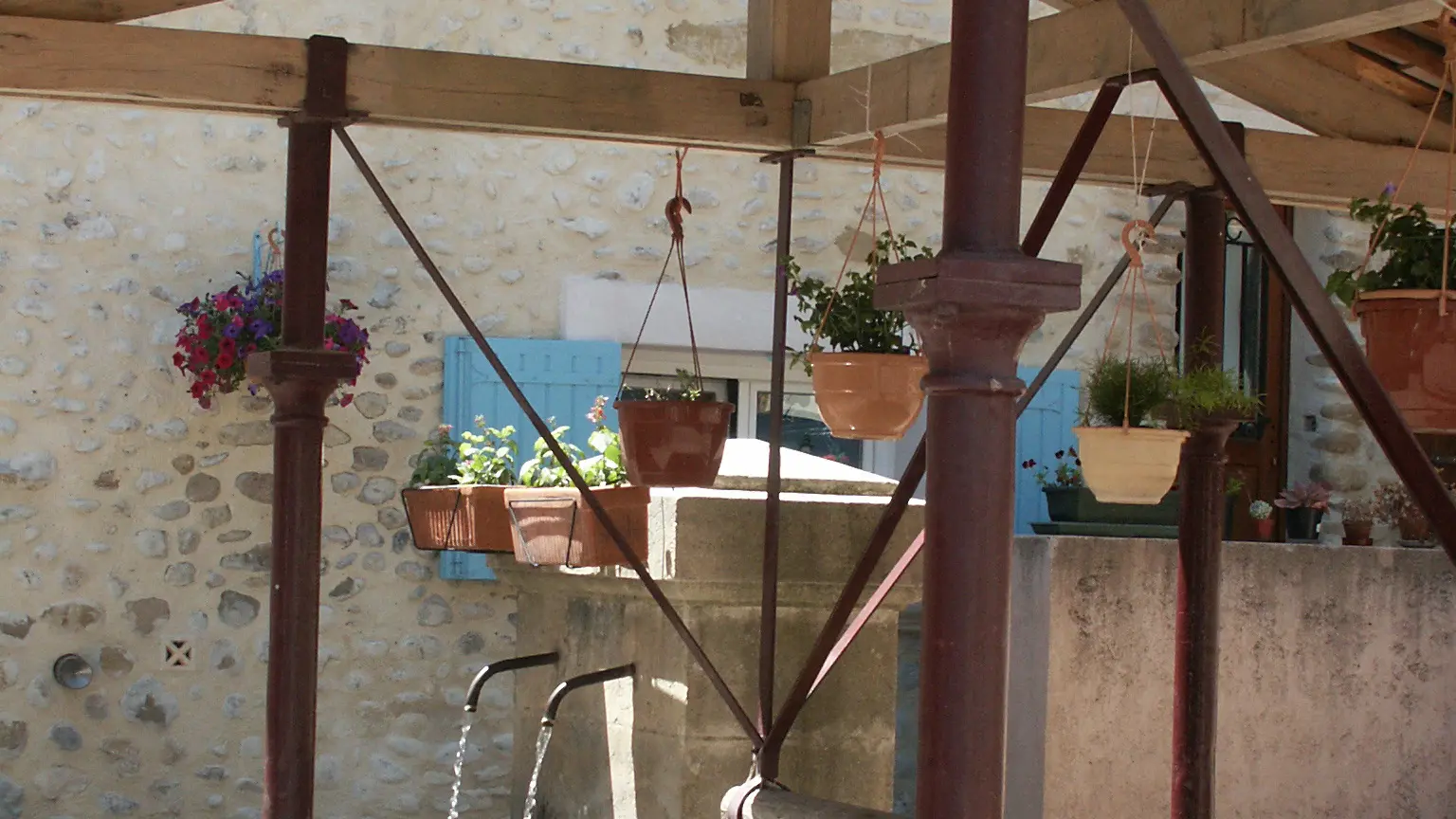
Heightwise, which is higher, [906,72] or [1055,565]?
[906,72]

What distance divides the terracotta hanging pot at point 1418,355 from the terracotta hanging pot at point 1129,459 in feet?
1.58

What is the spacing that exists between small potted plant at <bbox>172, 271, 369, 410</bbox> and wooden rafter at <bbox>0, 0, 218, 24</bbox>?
93.7 inches

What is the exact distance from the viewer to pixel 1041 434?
6.96 meters

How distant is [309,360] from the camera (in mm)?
3516

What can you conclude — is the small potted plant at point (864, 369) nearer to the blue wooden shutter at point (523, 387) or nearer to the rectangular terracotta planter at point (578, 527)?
the rectangular terracotta planter at point (578, 527)

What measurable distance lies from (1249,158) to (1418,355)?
1.07 m

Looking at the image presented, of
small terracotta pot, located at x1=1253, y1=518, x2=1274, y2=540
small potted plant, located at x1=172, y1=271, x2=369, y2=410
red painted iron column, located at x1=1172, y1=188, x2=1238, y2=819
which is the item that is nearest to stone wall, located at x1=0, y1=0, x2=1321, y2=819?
small potted plant, located at x1=172, y1=271, x2=369, y2=410

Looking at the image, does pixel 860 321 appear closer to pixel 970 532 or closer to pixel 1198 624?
pixel 1198 624

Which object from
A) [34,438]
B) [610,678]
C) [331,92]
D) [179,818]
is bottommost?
[179,818]

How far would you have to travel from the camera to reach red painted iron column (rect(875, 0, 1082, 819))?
2137 millimetres

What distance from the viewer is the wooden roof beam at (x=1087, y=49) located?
9.07 ft

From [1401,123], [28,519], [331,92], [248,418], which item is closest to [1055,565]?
[1401,123]

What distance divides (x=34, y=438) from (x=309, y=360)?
292 centimetres

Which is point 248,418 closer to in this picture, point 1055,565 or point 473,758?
point 473,758
